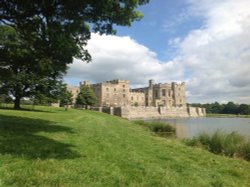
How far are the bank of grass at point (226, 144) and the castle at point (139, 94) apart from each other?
72.1m

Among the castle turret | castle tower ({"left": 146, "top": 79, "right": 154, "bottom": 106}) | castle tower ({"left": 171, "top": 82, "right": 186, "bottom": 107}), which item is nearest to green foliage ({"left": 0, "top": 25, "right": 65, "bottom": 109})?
castle tower ({"left": 146, "top": 79, "right": 154, "bottom": 106})

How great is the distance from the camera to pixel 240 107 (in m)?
112

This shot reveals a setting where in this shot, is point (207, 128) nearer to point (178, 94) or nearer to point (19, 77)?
point (19, 77)

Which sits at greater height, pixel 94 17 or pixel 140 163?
pixel 94 17

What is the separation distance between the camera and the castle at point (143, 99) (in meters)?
72.7

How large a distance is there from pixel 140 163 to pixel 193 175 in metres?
1.17

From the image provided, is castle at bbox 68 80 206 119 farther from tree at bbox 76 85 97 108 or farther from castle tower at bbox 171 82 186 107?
tree at bbox 76 85 97 108

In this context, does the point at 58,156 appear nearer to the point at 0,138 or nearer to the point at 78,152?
the point at 78,152

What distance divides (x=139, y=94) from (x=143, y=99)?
2.32 meters

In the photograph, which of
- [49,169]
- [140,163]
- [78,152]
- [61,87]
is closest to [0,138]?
[78,152]

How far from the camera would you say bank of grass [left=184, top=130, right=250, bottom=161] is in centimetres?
973

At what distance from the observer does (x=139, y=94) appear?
9656cm

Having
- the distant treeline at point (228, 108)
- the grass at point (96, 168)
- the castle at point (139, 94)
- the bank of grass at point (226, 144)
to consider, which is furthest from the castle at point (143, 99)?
the grass at point (96, 168)

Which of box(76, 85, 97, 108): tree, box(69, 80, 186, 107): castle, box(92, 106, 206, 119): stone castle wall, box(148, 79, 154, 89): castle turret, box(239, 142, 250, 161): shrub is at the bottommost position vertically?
box(239, 142, 250, 161): shrub
